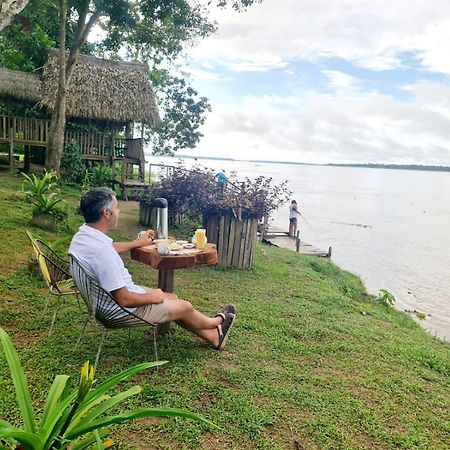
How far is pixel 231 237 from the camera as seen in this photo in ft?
24.6

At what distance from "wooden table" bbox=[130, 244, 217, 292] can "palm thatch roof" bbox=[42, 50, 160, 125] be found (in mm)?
12755

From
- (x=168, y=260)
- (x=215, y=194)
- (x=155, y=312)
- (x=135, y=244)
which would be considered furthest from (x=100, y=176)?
(x=155, y=312)

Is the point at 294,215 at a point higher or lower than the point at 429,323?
higher

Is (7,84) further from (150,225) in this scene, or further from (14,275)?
(14,275)

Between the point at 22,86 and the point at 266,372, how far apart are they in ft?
48.1

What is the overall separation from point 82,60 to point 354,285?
12461 millimetres

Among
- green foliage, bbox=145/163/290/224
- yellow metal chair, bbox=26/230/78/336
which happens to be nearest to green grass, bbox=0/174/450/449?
yellow metal chair, bbox=26/230/78/336

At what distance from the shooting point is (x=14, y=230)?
731cm

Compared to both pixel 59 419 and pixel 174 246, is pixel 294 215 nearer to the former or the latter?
pixel 174 246

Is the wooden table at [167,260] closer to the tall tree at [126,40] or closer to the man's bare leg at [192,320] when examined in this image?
the man's bare leg at [192,320]

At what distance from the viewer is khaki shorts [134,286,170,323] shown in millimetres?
3350

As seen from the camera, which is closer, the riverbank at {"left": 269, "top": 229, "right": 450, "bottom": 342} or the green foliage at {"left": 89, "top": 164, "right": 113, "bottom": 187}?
the riverbank at {"left": 269, "top": 229, "right": 450, "bottom": 342}

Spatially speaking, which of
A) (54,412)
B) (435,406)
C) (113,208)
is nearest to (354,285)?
(435,406)

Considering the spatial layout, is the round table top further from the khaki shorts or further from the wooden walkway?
the wooden walkway
